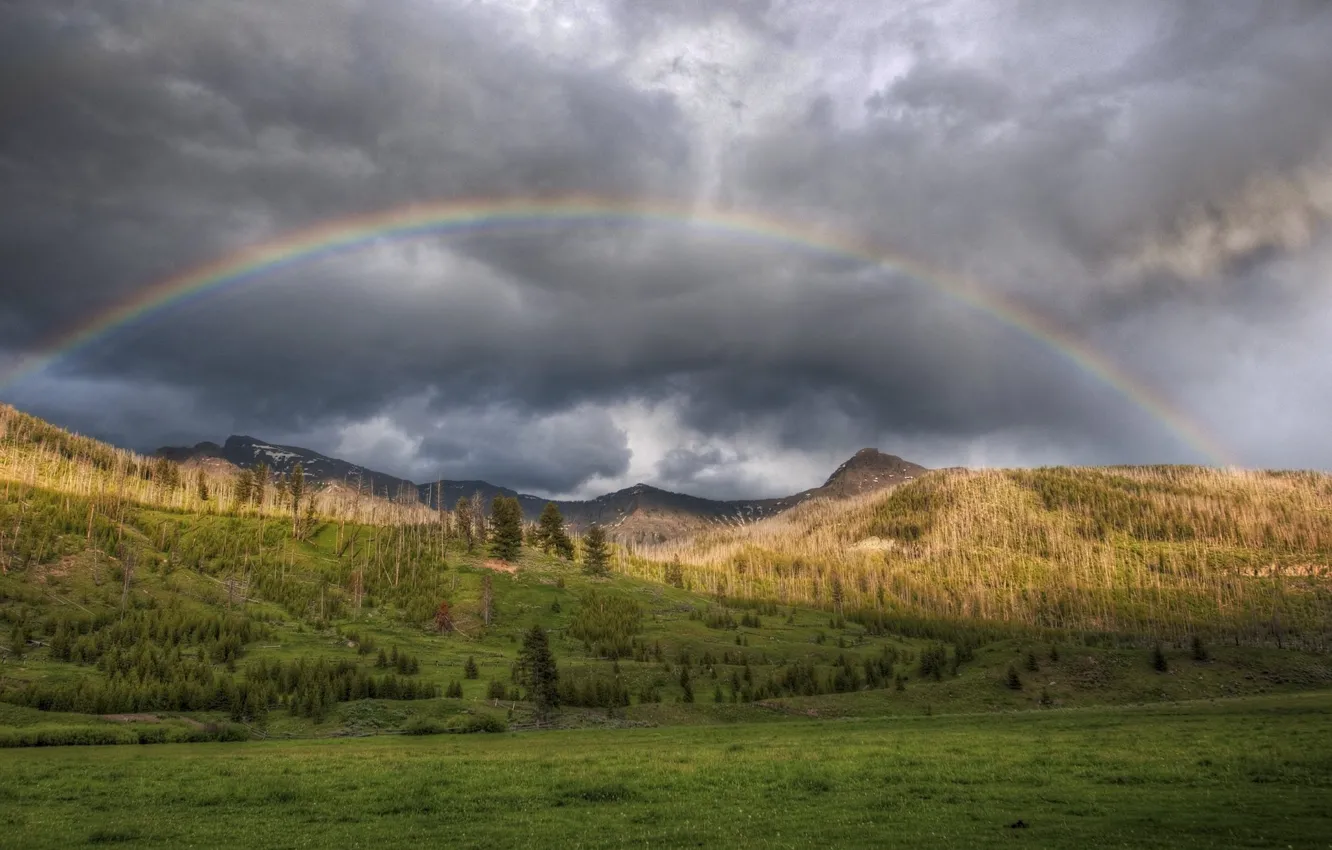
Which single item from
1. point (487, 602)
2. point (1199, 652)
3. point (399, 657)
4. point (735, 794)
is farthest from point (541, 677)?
point (487, 602)

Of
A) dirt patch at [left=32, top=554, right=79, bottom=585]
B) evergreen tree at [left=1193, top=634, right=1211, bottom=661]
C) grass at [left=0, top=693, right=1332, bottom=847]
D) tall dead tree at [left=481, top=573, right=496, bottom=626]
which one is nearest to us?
grass at [left=0, top=693, right=1332, bottom=847]

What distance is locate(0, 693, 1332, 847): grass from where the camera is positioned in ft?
74.5

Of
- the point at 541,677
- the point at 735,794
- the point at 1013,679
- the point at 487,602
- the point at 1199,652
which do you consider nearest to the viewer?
the point at 735,794

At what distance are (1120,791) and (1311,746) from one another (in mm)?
15522

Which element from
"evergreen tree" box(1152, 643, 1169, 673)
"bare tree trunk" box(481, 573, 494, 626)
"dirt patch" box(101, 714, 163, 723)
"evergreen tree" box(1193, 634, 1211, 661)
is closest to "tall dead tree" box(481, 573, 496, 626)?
"bare tree trunk" box(481, 573, 494, 626)

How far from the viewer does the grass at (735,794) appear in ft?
74.5

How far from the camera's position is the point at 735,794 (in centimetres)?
2939

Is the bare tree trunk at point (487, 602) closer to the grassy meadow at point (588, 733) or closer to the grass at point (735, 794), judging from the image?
the grassy meadow at point (588, 733)

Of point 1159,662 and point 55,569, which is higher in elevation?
point 55,569

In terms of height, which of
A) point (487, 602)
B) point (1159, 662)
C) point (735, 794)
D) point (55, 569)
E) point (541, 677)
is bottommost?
point (1159, 662)

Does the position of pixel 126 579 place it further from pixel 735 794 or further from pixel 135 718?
pixel 735 794

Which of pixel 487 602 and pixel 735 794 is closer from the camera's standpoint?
pixel 735 794

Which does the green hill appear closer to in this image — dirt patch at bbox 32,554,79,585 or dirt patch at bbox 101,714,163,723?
dirt patch at bbox 32,554,79,585

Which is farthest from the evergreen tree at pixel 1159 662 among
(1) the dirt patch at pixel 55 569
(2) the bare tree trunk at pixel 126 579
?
(1) the dirt patch at pixel 55 569
